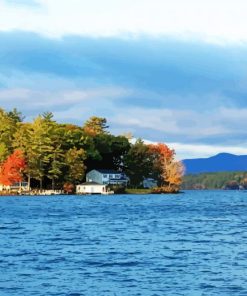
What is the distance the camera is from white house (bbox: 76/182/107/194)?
180875 millimetres

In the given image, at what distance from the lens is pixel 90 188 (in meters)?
184

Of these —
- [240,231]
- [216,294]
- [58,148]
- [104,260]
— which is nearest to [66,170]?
[58,148]

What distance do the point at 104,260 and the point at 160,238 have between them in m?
13.0

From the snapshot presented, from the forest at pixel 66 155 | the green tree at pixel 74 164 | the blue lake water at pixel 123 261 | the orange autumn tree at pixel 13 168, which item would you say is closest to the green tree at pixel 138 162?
the forest at pixel 66 155

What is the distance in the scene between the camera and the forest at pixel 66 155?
548ft

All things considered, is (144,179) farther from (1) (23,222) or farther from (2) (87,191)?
(1) (23,222)

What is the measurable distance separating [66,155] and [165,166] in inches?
1437

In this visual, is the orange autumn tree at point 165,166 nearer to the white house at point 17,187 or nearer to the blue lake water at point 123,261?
the white house at point 17,187

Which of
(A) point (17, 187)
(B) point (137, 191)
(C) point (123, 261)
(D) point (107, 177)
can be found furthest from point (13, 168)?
(C) point (123, 261)

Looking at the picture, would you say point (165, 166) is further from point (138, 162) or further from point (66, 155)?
point (66, 155)

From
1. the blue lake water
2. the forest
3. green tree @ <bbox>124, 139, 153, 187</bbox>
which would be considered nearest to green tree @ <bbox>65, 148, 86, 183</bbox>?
the forest

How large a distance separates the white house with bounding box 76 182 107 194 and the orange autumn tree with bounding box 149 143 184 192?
1665cm

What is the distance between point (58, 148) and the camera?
17050 centimetres

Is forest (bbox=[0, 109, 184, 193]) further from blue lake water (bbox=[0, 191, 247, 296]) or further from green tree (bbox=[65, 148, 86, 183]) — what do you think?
blue lake water (bbox=[0, 191, 247, 296])
